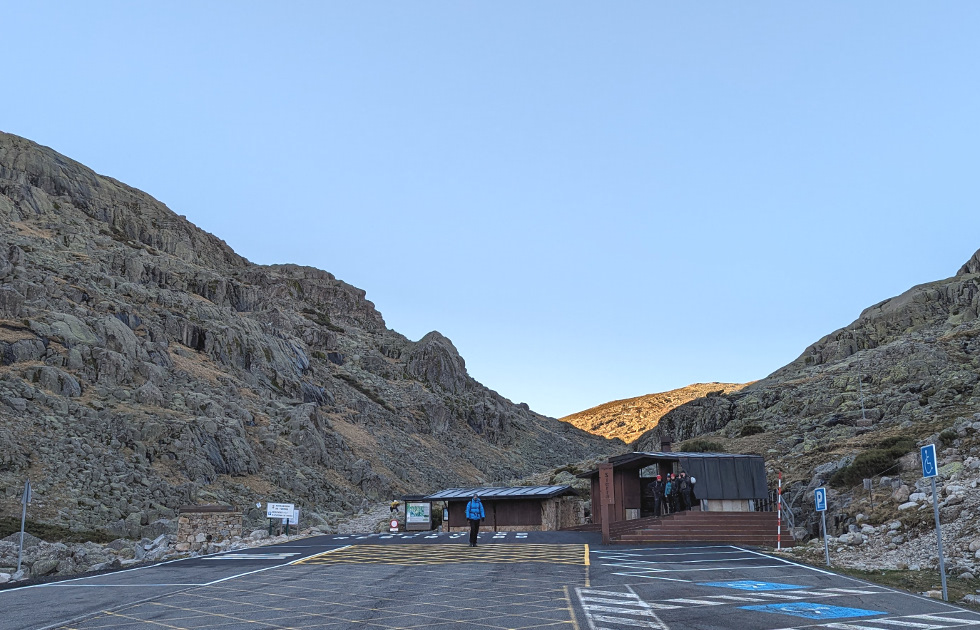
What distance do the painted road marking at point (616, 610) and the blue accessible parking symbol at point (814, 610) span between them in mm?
1860

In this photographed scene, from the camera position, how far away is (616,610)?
36.8 ft

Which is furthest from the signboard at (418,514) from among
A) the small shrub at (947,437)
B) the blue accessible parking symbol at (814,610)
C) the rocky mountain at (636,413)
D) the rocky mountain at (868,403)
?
the rocky mountain at (636,413)

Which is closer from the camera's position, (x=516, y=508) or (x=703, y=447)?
(x=516, y=508)

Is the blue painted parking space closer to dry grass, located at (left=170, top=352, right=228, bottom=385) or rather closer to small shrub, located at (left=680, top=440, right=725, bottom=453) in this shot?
small shrub, located at (left=680, top=440, right=725, bottom=453)

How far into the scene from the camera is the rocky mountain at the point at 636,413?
167500 mm

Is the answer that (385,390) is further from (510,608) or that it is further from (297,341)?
(510,608)

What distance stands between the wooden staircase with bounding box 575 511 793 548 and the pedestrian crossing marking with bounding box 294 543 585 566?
3.47m

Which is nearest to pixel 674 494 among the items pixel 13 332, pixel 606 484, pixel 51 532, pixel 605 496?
pixel 606 484

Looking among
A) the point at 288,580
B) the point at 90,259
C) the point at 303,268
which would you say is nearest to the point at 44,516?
the point at 288,580

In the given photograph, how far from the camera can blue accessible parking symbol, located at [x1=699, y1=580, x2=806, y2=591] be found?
45.7ft

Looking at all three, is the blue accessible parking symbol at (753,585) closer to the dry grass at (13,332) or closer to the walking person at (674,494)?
the walking person at (674,494)

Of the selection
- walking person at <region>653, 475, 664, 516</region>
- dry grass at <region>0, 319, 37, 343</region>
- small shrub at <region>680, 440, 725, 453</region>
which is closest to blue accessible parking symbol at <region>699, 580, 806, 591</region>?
walking person at <region>653, 475, 664, 516</region>

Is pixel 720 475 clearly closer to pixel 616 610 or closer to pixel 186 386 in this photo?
Result: pixel 616 610

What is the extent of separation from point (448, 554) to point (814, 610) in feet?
44.2
